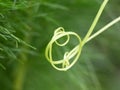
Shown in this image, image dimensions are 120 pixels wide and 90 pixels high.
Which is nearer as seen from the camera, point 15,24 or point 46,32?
point 15,24

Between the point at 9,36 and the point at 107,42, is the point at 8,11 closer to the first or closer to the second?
the point at 9,36

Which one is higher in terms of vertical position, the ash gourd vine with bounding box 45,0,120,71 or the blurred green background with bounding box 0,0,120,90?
the blurred green background with bounding box 0,0,120,90

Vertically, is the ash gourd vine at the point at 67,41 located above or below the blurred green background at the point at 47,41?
below

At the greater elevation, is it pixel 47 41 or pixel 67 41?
pixel 47 41

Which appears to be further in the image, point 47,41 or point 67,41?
point 47,41

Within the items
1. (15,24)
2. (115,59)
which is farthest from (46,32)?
(115,59)

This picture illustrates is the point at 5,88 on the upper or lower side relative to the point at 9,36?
upper

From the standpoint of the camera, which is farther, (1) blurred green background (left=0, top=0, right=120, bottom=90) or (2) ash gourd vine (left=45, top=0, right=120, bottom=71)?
(1) blurred green background (left=0, top=0, right=120, bottom=90)

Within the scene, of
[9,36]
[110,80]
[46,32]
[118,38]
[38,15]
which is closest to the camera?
[9,36]

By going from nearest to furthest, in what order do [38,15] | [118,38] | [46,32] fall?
[38,15], [46,32], [118,38]

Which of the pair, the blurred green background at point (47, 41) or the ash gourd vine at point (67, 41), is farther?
the blurred green background at point (47, 41)

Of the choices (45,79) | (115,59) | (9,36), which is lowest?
(9,36)
